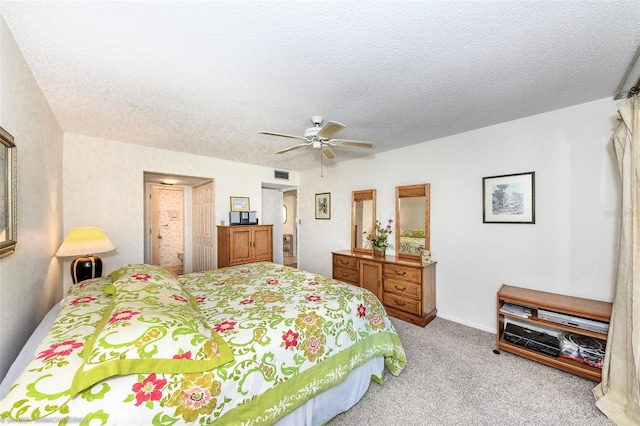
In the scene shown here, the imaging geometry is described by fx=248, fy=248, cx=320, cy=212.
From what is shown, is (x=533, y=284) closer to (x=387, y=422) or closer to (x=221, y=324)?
(x=387, y=422)

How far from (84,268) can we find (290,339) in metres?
2.68

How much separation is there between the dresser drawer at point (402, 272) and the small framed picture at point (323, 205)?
184 centimetres

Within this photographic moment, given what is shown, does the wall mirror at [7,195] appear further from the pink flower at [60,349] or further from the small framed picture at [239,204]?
the small framed picture at [239,204]

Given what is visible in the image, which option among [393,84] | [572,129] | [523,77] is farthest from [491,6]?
[572,129]

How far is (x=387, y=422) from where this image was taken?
169 centimetres

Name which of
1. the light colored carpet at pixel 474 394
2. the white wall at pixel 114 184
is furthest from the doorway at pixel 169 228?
the light colored carpet at pixel 474 394

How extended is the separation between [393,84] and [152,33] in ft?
5.43

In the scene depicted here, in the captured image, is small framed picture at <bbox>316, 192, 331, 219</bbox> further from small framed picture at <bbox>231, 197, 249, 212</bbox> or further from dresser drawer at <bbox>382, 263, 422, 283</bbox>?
dresser drawer at <bbox>382, 263, 422, 283</bbox>

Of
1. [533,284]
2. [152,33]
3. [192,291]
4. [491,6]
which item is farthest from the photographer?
[533,284]

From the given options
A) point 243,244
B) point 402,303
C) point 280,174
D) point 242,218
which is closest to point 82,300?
point 243,244

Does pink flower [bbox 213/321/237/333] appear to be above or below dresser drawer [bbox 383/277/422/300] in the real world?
above

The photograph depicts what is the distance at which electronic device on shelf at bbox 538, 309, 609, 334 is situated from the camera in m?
2.06

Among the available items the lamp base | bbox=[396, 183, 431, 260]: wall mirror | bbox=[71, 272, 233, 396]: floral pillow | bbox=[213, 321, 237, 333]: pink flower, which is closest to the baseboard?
bbox=[396, 183, 431, 260]: wall mirror

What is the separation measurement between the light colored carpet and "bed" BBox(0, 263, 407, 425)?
158 millimetres
